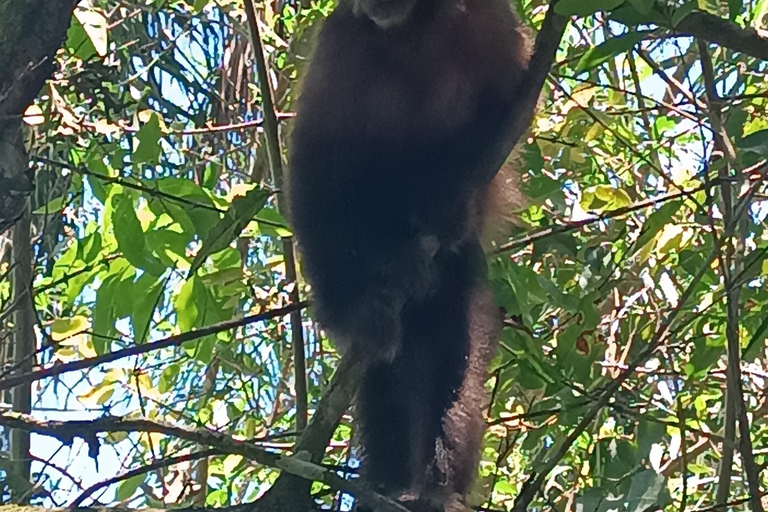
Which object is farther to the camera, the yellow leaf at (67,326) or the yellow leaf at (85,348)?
the yellow leaf at (85,348)

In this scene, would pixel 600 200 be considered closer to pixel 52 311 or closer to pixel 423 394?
pixel 423 394

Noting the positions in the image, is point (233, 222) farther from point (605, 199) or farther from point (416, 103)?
point (605, 199)

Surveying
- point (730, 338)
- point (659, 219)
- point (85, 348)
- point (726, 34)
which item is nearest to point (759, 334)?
point (730, 338)

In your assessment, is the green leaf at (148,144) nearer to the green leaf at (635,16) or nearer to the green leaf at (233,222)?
the green leaf at (233,222)

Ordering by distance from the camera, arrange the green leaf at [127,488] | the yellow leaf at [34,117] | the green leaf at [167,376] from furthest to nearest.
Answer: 1. the green leaf at [167,376]
2. the green leaf at [127,488]
3. the yellow leaf at [34,117]

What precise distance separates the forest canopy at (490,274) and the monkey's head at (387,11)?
0.23 metres

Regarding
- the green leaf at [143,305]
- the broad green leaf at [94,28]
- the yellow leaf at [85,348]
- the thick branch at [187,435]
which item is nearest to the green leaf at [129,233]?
the green leaf at [143,305]

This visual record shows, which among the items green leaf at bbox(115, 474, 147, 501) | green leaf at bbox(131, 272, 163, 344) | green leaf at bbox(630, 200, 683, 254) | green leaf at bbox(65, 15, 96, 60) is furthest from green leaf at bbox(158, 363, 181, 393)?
green leaf at bbox(630, 200, 683, 254)

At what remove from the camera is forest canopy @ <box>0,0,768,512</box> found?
1.48 meters

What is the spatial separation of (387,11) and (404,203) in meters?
0.34

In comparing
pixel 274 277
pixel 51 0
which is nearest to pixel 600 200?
pixel 274 277

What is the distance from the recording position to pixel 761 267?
191 cm

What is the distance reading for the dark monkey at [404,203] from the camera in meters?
1.88

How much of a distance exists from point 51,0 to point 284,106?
1.49 meters
